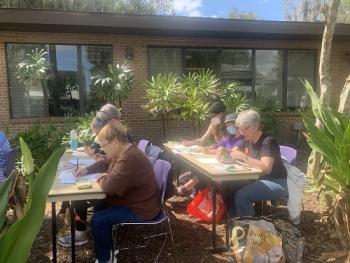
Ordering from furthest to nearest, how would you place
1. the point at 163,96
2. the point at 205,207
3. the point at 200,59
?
1. the point at 200,59
2. the point at 163,96
3. the point at 205,207

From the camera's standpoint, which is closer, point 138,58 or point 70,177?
point 70,177

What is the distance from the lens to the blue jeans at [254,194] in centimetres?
368

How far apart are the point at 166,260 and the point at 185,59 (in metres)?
7.01

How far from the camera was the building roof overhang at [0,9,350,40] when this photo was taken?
7816 mm

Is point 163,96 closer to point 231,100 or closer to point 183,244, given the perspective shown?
point 231,100

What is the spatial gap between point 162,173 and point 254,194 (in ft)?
3.10

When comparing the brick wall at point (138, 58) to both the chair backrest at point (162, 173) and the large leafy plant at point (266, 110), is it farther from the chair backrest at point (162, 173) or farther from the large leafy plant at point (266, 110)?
the chair backrest at point (162, 173)

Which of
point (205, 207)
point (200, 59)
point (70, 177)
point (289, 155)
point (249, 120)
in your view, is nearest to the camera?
point (70, 177)

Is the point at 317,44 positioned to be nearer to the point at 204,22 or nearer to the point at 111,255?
the point at 204,22

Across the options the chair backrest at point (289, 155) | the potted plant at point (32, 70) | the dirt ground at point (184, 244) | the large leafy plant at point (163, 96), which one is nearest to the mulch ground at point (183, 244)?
the dirt ground at point (184, 244)

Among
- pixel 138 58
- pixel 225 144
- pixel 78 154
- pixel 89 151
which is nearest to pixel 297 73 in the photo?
pixel 138 58

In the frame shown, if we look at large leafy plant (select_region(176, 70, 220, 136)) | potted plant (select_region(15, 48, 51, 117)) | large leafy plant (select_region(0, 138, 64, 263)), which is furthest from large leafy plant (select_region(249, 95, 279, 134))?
large leafy plant (select_region(0, 138, 64, 263))

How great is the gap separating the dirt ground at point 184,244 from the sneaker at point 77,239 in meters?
0.05

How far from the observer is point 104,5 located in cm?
3012
